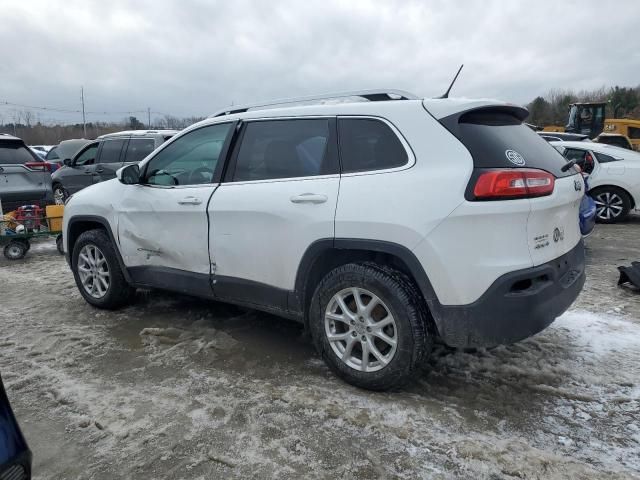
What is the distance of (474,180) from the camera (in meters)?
2.70

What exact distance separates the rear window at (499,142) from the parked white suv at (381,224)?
0.04ft

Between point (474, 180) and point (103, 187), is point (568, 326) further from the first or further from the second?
point (103, 187)

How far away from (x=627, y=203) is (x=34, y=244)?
10.6 metres

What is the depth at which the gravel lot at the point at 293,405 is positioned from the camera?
2.51m

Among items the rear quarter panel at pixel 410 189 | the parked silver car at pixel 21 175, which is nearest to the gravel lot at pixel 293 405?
the rear quarter panel at pixel 410 189

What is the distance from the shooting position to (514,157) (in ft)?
9.36

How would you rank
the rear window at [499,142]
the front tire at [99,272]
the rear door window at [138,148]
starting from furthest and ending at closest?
the rear door window at [138,148] → the front tire at [99,272] → the rear window at [499,142]

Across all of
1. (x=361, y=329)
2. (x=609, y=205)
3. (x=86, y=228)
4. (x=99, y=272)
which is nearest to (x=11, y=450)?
(x=361, y=329)

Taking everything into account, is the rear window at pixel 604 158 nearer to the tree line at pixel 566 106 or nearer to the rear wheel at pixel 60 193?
the rear wheel at pixel 60 193

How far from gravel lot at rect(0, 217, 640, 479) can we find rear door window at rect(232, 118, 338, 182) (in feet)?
4.52

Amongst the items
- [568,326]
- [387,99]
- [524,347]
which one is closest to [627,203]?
[568,326]

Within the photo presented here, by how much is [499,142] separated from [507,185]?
0.33 m

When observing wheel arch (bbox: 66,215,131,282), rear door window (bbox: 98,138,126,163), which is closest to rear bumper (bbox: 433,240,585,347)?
wheel arch (bbox: 66,215,131,282)

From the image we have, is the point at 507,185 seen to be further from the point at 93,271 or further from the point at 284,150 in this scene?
the point at 93,271
